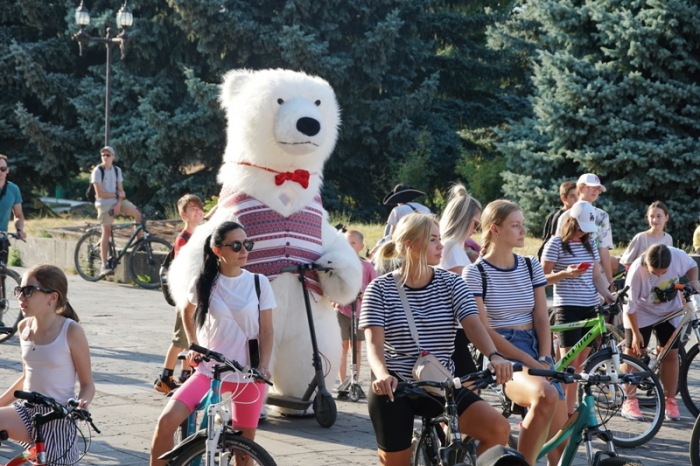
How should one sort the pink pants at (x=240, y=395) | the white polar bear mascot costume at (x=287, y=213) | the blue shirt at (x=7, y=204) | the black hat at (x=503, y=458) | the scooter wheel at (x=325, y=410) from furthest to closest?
the blue shirt at (x=7, y=204) < the white polar bear mascot costume at (x=287, y=213) < the scooter wheel at (x=325, y=410) < the pink pants at (x=240, y=395) < the black hat at (x=503, y=458)

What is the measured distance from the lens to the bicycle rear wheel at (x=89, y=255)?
49.4ft

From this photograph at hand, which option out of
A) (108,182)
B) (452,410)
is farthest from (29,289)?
(108,182)

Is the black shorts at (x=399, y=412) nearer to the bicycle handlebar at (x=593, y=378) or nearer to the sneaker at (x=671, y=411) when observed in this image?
the bicycle handlebar at (x=593, y=378)

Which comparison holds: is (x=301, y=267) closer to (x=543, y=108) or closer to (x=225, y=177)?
(x=225, y=177)

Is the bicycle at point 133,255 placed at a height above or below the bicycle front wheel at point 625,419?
above

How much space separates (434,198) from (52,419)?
2265 cm

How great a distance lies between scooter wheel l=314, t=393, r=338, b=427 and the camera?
658 cm

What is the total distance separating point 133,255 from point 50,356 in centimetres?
1058

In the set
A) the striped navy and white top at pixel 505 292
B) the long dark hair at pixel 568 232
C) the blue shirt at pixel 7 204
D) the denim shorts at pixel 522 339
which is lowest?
the denim shorts at pixel 522 339

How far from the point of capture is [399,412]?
418 centimetres

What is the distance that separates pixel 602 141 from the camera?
687 inches

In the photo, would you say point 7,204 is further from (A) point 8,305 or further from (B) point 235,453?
(B) point 235,453

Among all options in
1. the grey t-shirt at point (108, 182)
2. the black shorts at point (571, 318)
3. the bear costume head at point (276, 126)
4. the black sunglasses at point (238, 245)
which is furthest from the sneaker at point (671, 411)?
the grey t-shirt at point (108, 182)

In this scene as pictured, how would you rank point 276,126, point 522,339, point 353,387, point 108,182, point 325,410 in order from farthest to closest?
point 108,182, point 353,387, point 276,126, point 325,410, point 522,339
